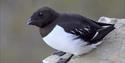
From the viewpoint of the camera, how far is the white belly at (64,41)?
1.75 m

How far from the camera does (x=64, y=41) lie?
1.75 meters

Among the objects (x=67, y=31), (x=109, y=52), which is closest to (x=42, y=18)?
(x=67, y=31)

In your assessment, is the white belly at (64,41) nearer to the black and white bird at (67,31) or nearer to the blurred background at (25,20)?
the black and white bird at (67,31)

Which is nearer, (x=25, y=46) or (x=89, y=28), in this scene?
(x=89, y=28)

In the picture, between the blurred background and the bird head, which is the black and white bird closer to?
the bird head

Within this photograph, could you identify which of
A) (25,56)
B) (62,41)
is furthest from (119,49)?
(25,56)

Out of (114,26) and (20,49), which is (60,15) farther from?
(20,49)

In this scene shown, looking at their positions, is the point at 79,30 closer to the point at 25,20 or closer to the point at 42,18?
the point at 42,18

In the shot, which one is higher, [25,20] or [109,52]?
[25,20]

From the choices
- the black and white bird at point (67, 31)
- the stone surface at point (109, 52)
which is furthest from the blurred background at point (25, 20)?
the black and white bird at point (67, 31)

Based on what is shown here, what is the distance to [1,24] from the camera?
3262 millimetres

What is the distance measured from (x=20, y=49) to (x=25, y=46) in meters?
0.04

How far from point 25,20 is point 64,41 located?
145cm

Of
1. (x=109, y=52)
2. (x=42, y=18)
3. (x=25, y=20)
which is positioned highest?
(x=25, y=20)
